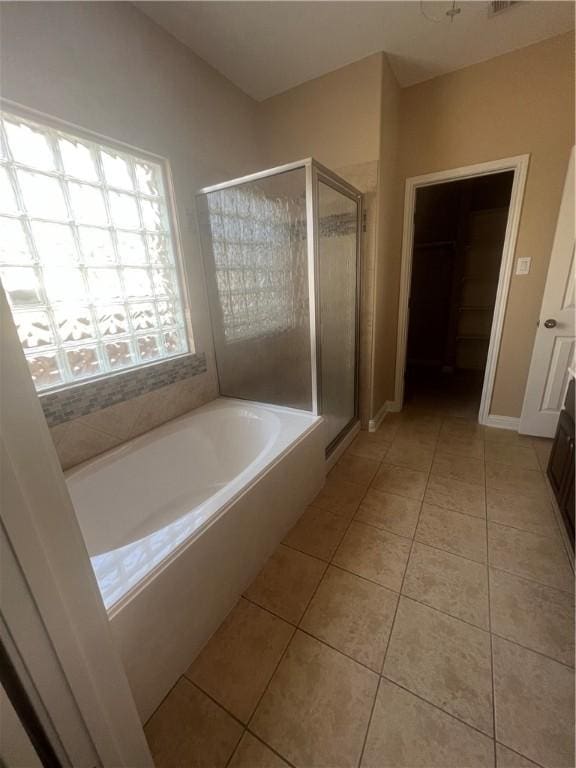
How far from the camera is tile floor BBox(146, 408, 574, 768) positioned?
0.86 meters

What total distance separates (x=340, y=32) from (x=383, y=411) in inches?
99.8

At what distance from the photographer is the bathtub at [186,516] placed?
3.00 ft

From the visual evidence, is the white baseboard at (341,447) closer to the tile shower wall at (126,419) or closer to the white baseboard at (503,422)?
the tile shower wall at (126,419)

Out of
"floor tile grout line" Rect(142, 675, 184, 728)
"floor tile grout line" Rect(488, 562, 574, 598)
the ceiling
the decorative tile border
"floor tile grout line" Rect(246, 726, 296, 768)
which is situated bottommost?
"floor tile grout line" Rect(246, 726, 296, 768)

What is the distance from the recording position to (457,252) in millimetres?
3693

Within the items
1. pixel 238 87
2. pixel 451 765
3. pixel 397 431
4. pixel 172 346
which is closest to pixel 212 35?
pixel 238 87

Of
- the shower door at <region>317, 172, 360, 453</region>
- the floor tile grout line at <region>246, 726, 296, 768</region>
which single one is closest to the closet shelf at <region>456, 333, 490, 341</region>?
the shower door at <region>317, 172, 360, 453</region>

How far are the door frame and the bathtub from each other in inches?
56.6

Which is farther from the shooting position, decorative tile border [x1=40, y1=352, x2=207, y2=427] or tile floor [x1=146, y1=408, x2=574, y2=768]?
decorative tile border [x1=40, y1=352, x2=207, y2=427]

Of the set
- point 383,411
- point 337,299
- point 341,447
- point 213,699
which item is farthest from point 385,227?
point 213,699

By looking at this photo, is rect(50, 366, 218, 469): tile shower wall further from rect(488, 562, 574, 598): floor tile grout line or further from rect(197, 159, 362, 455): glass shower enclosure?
rect(488, 562, 574, 598): floor tile grout line

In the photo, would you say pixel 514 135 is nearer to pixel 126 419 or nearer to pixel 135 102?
pixel 135 102

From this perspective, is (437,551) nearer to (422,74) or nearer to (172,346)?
(172,346)

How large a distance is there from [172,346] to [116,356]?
0.36 meters
